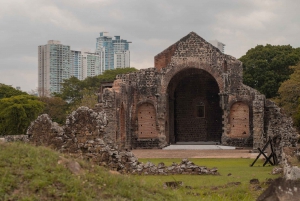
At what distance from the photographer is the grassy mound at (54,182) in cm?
847

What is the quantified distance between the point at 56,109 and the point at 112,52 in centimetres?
7825

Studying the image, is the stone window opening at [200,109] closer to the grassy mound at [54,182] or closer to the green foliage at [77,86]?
the green foliage at [77,86]

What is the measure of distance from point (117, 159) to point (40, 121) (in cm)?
330

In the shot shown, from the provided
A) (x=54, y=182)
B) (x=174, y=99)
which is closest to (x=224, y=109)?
(x=174, y=99)

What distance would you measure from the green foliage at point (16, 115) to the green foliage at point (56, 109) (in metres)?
7.47

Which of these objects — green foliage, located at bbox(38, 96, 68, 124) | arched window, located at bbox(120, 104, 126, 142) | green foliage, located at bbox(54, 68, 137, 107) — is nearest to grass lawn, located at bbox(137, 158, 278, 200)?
arched window, located at bbox(120, 104, 126, 142)

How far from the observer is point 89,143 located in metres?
16.2

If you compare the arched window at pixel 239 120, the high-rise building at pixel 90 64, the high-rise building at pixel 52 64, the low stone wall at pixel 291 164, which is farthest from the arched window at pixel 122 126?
the high-rise building at pixel 90 64

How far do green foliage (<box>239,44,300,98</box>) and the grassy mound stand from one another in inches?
1542

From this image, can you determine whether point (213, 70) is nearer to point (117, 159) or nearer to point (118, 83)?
point (118, 83)

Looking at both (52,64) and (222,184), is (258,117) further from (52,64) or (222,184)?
(52,64)

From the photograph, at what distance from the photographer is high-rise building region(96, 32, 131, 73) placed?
436 ft

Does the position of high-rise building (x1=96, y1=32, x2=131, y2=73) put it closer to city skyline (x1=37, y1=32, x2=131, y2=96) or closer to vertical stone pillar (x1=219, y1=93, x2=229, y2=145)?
city skyline (x1=37, y1=32, x2=131, y2=96)

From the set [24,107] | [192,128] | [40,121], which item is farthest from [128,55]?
[40,121]
